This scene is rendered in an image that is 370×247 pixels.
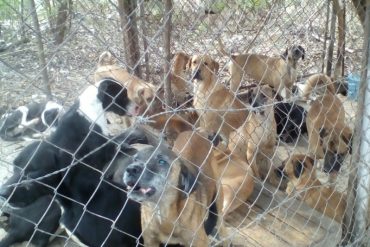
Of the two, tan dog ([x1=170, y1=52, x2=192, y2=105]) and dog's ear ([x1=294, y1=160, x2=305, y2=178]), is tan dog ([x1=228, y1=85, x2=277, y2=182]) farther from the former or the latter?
tan dog ([x1=170, y1=52, x2=192, y2=105])

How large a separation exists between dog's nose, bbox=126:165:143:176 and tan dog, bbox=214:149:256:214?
0.91 m

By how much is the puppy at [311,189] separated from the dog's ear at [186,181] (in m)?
0.88

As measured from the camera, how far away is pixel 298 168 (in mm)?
3449

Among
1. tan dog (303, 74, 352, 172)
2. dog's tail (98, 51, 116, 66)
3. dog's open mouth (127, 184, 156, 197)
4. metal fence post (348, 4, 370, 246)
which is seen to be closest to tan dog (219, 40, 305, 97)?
tan dog (303, 74, 352, 172)

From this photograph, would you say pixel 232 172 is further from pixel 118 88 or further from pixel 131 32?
pixel 131 32

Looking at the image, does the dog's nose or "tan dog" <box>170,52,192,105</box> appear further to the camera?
"tan dog" <box>170,52,192,105</box>

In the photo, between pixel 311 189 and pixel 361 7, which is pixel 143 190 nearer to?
pixel 361 7

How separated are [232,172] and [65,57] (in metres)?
2.40

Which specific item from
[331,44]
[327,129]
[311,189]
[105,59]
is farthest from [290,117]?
[105,59]

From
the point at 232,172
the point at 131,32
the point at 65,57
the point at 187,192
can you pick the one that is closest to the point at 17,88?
the point at 65,57

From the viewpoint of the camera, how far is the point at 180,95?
519cm

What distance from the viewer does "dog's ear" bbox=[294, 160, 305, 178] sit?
3.41 meters

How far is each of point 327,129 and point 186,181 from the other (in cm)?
251

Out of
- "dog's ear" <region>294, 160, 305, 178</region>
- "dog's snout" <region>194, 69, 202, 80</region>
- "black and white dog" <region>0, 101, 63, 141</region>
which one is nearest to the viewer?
"dog's ear" <region>294, 160, 305, 178</region>
